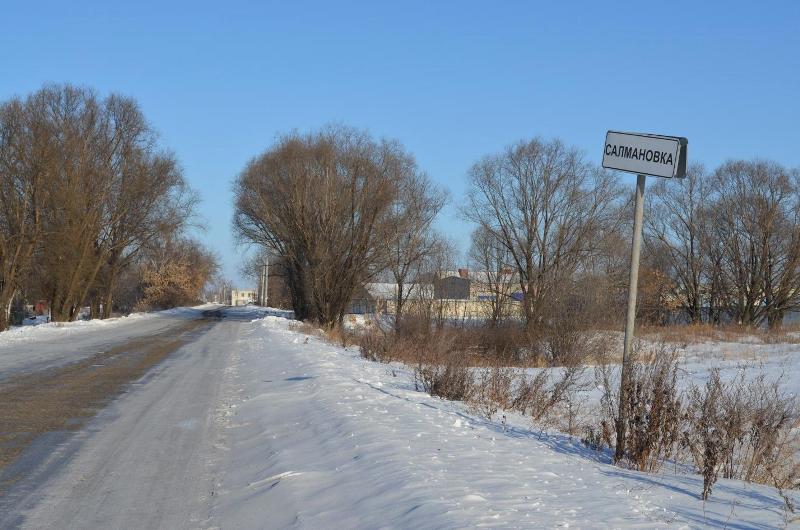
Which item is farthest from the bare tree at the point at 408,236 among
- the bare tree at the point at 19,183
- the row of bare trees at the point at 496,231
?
the bare tree at the point at 19,183

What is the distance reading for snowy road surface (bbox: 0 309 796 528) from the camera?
5.09 m

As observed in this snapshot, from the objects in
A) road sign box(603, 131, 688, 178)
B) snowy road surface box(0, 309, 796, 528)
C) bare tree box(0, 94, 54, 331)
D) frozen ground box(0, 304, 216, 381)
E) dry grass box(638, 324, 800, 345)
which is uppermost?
bare tree box(0, 94, 54, 331)

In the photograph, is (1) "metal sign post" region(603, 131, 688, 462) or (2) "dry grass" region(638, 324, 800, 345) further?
(2) "dry grass" region(638, 324, 800, 345)

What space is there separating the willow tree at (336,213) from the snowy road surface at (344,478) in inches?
1075

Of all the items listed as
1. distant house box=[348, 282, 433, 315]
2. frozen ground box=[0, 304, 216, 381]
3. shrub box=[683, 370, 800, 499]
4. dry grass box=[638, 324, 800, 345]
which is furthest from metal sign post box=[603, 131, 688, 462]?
dry grass box=[638, 324, 800, 345]

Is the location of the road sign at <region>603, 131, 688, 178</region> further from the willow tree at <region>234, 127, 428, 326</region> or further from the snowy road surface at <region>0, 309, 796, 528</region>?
the willow tree at <region>234, 127, 428, 326</region>

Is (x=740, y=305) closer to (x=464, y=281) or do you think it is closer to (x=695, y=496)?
(x=464, y=281)

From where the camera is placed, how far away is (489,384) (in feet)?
41.4

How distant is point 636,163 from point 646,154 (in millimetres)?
124

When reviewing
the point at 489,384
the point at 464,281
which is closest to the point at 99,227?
the point at 464,281

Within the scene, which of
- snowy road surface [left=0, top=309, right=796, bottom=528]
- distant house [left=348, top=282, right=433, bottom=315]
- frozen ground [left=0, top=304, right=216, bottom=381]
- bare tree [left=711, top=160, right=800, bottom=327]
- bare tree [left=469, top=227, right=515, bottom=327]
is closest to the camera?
snowy road surface [left=0, top=309, right=796, bottom=528]

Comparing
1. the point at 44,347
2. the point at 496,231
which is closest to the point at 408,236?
the point at 496,231

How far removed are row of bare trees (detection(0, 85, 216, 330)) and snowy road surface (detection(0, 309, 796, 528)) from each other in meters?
28.7

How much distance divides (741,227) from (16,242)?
156 ft
